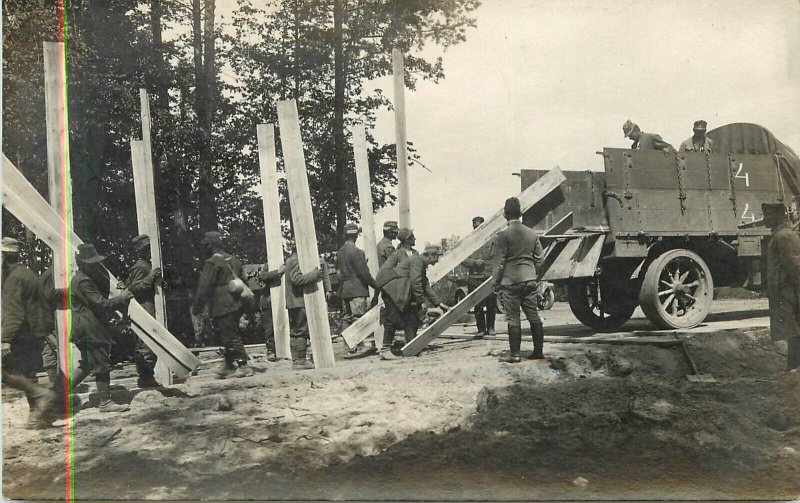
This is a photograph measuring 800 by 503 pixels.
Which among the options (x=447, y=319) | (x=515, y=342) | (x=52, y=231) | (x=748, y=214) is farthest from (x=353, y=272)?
(x=748, y=214)

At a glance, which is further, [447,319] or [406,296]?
[406,296]

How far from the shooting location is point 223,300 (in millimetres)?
6969

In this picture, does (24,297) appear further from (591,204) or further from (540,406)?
(591,204)

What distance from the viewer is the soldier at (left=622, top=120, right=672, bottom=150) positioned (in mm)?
7824

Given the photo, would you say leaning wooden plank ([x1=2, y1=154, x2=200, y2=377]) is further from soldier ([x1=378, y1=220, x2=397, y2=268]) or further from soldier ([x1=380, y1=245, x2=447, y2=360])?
soldier ([x1=378, y1=220, x2=397, y2=268])

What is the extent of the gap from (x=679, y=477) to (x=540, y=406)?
3.76 ft

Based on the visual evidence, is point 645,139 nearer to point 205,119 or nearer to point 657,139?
point 657,139

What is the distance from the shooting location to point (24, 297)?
18.6 ft

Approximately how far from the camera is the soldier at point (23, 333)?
542 cm

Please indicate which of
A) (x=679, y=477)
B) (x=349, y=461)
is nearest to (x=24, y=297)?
(x=349, y=461)

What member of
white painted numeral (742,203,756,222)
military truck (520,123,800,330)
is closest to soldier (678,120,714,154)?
military truck (520,123,800,330)

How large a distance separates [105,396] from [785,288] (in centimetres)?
600

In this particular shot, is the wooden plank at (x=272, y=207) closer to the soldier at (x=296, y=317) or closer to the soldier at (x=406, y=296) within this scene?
the soldier at (x=296, y=317)

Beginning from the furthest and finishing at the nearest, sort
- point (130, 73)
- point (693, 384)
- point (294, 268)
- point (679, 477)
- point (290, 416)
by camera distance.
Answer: point (130, 73), point (294, 268), point (693, 384), point (290, 416), point (679, 477)
